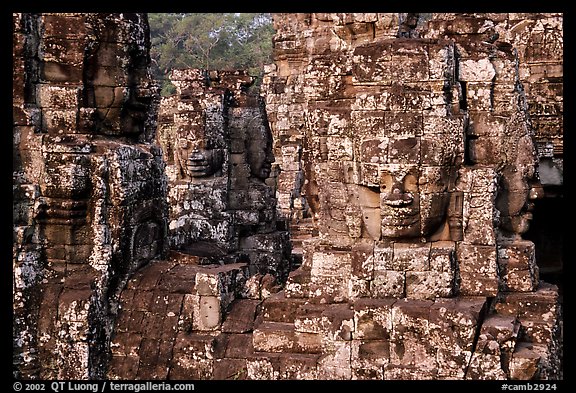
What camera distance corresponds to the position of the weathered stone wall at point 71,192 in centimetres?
1004

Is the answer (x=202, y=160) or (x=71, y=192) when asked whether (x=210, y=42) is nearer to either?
(x=202, y=160)

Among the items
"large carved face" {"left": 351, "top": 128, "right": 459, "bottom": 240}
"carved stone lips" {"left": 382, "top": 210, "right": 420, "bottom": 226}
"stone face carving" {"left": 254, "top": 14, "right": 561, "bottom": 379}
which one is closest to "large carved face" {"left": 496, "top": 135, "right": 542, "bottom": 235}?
"stone face carving" {"left": 254, "top": 14, "right": 561, "bottom": 379}

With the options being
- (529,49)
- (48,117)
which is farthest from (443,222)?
(529,49)

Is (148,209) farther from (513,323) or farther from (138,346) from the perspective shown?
(513,323)

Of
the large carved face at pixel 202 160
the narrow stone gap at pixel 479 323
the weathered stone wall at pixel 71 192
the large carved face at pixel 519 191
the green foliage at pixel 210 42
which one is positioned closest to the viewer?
the narrow stone gap at pixel 479 323

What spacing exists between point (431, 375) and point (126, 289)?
3.38 m

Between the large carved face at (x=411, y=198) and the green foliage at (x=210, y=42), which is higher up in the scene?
the green foliage at (x=210, y=42)

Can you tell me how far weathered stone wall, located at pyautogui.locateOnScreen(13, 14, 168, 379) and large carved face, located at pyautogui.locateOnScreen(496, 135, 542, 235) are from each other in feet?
11.8

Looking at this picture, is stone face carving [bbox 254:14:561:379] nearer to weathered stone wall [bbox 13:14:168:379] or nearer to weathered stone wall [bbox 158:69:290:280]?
weathered stone wall [bbox 13:14:168:379]

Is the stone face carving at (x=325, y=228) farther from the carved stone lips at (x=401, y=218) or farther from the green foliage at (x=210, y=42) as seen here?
the green foliage at (x=210, y=42)

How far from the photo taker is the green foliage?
46.9 meters

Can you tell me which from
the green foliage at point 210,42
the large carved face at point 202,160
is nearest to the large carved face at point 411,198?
the large carved face at point 202,160

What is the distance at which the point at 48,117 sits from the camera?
10.4 m

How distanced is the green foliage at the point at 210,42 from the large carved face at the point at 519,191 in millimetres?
33741
